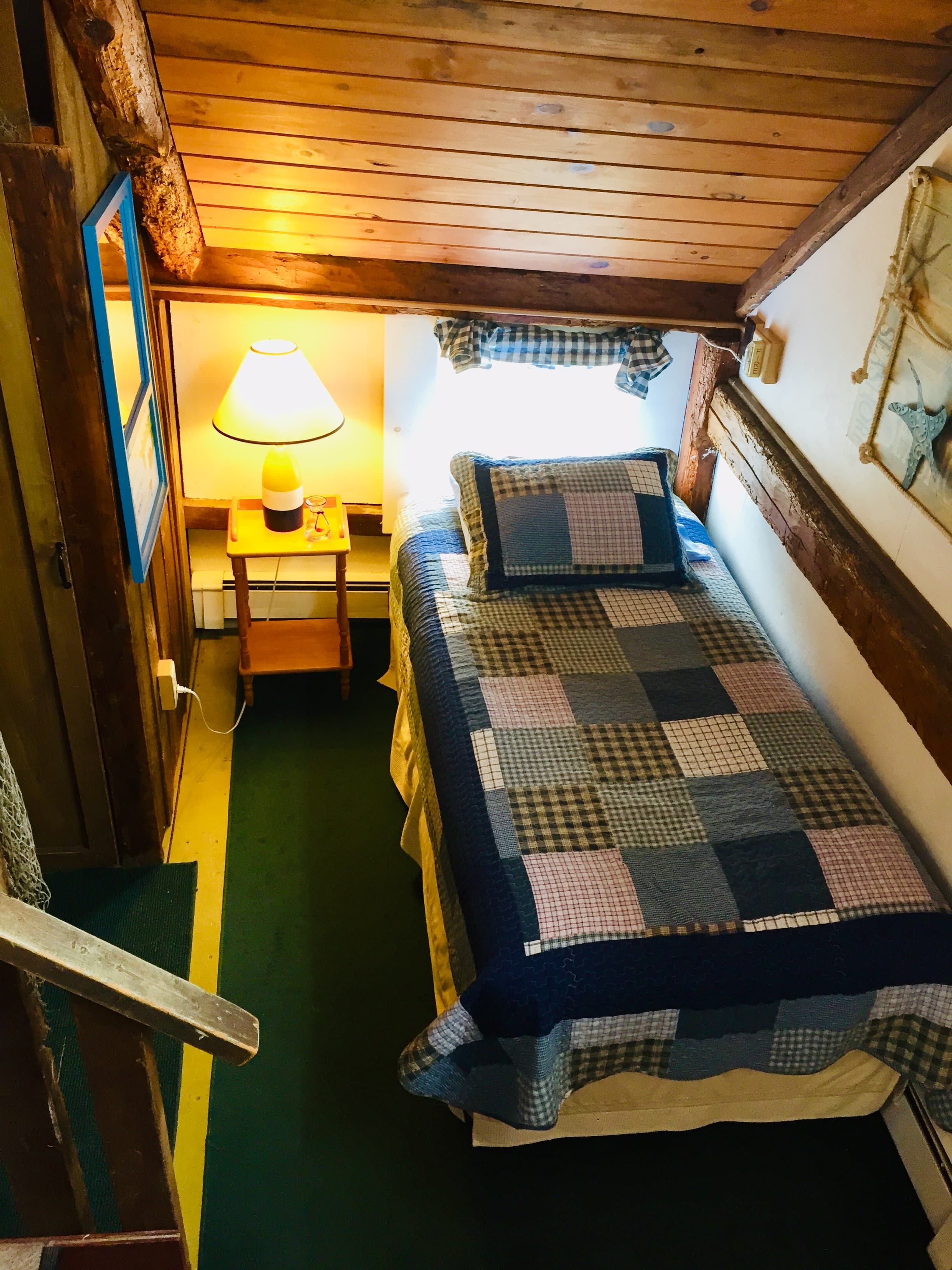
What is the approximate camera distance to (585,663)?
2588 mm

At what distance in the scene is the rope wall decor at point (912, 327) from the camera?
2195mm

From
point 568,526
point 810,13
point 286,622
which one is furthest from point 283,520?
point 810,13

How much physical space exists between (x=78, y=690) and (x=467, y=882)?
1.03 metres

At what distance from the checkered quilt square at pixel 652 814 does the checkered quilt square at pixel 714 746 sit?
0.09 metres

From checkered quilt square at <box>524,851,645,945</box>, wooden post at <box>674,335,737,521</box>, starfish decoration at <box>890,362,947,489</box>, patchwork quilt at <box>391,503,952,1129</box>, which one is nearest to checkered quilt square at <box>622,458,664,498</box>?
wooden post at <box>674,335,737,521</box>

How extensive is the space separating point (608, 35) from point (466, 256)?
38.2 inches

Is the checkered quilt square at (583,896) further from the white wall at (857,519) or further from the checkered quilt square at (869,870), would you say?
the white wall at (857,519)

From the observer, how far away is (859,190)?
2502 mm

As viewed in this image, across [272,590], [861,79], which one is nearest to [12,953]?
[861,79]

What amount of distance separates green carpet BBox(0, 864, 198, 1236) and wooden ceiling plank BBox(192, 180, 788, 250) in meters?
1.76

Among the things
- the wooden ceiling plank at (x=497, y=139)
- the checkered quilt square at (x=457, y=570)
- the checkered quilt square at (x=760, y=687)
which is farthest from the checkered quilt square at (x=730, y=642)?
the wooden ceiling plank at (x=497, y=139)

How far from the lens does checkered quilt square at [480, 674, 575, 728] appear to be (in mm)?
2359

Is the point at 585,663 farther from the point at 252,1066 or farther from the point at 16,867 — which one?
the point at 16,867

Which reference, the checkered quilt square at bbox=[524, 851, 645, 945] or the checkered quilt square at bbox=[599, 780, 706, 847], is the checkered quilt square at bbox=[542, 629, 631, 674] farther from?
the checkered quilt square at bbox=[524, 851, 645, 945]
